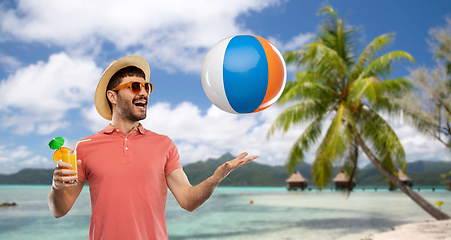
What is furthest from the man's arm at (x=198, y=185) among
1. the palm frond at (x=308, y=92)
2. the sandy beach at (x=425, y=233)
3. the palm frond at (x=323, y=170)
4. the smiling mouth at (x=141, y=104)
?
the sandy beach at (x=425, y=233)

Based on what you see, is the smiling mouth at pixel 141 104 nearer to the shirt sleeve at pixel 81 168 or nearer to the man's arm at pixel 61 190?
the shirt sleeve at pixel 81 168

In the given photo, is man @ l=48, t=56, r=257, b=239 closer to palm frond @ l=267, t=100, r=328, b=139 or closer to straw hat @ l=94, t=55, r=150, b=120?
straw hat @ l=94, t=55, r=150, b=120

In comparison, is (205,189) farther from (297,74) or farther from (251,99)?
(297,74)

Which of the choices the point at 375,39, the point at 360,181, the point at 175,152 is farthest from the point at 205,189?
the point at 360,181

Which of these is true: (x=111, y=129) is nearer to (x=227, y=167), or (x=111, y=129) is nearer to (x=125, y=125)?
(x=125, y=125)

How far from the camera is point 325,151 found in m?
9.62

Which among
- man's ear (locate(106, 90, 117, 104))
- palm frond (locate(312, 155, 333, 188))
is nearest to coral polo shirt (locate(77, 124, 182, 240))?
man's ear (locate(106, 90, 117, 104))

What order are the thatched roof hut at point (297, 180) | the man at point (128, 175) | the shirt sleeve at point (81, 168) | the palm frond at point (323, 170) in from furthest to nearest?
the thatched roof hut at point (297, 180) → the palm frond at point (323, 170) → the shirt sleeve at point (81, 168) → the man at point (128, 175)

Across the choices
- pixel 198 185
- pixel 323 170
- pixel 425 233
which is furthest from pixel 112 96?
pixel 425 233

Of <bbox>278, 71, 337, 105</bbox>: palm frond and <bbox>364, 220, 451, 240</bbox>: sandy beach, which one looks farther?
<bbox>278, 71, 337, 105</bbox>: palm frond

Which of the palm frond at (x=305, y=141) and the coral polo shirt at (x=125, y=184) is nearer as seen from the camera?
the coral polo shirt at (x=125, y=184)

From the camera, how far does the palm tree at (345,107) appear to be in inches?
389

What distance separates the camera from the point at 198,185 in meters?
1.71

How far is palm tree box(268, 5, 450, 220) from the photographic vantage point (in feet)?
32.4
